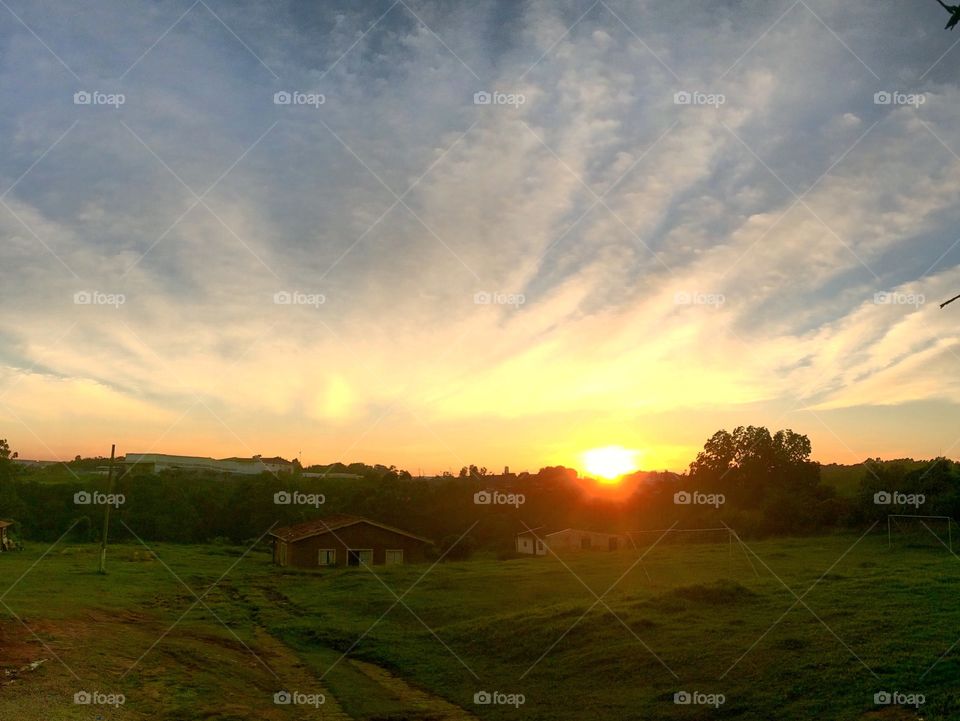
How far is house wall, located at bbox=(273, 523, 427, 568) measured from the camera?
61344mm

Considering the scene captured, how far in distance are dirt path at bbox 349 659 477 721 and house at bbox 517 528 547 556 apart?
46296mm

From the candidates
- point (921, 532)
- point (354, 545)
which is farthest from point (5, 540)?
point (921, 532)

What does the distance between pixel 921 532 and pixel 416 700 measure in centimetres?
4363

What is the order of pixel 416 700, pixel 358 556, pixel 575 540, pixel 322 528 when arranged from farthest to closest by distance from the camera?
pixel 575 540 < pixel 358 556 < pixel 322 528 < pixel 416 700

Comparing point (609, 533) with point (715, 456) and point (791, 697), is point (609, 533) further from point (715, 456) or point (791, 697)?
point (791, 697)

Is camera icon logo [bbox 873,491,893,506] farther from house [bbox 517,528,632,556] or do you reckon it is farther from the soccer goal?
house [bbox 517,528,632,556]

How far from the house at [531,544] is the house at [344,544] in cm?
1230

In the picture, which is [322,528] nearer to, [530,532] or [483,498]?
[530,532]

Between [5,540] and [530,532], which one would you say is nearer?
[5,540]

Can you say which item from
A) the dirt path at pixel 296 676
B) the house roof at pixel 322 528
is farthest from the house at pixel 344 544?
the dirt path at pixel 296 676

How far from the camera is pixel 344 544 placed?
205 feet

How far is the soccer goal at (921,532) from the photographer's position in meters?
47.6

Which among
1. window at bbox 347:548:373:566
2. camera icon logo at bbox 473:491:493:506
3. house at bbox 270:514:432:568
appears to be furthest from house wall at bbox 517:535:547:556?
window at bbox 347:548:373:566

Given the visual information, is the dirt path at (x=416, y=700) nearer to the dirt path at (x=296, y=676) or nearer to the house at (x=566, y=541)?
the dirt path at (x=296, y=676)
